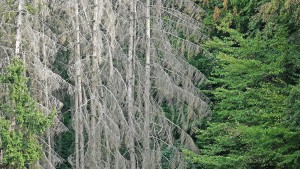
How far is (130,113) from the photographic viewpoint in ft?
44.3

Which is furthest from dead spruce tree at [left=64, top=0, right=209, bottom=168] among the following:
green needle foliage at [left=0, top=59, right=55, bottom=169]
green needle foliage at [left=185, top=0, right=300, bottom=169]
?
green needle foliage at [left=0, top=59, right=55, bottom=169]

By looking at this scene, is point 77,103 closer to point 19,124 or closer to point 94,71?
point 94,71

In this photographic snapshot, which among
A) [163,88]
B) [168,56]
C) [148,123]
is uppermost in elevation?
[168,56]

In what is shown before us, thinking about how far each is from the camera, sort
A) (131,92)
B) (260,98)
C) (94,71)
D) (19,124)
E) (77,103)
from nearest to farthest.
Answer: (19,124) < (260,98) < (94,71) < (131,92) < (77,103)

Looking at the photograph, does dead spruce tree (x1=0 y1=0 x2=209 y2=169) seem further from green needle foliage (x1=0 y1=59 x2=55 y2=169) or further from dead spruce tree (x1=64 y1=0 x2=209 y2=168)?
green needle foliage (x1=0 y1=59 x2=55 y2=169)

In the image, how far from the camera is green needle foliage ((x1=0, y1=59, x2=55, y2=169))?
31.8ft

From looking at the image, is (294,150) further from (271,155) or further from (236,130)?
(236,130)

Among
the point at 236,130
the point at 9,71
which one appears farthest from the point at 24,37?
the point at 236,130

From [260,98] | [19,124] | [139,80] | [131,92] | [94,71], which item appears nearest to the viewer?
[19,124]

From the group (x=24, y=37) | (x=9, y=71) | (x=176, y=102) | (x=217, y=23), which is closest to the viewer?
(x=9, y=71)

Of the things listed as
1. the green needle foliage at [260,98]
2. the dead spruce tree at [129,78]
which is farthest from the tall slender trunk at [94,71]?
the green needle foliage at [260,98]

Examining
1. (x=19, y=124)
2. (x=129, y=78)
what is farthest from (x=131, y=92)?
(x=19, y=124)

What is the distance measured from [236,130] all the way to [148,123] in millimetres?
3067

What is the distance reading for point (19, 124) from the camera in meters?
10.0
